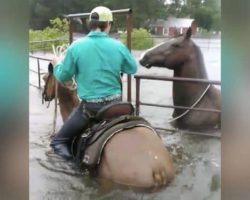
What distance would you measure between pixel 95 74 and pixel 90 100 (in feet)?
0.30

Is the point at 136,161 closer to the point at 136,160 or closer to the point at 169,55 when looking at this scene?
the point at 136,160

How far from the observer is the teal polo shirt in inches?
50.5

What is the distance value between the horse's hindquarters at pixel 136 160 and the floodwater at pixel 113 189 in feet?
0.14

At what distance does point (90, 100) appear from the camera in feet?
4.44

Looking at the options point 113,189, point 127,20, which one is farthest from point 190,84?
point 127,20

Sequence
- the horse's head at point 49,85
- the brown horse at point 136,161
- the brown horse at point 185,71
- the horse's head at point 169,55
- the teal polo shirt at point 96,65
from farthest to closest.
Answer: the horse's head at point 169,55, the brown horse at point 185,71, the horse's head at point 49,85, the teal polo shirt at point 96,65, the brown horse at point 136,161

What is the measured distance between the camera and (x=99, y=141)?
1.22 meters

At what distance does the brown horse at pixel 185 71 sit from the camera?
1791mm

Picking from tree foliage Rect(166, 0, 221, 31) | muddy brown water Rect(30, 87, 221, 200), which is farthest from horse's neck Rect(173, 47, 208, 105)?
tree foliage Rect(166, 0, 221, 31)

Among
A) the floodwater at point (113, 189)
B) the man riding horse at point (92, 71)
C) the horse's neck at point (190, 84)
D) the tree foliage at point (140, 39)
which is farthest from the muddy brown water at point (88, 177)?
the horse's neck at point (190, 84)

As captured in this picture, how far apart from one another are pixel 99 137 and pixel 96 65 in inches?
8.9

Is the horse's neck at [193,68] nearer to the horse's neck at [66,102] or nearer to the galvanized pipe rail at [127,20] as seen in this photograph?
the galvanized pipe rail at [127,20]

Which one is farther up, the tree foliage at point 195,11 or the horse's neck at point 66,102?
the tree foliage at point 195,11

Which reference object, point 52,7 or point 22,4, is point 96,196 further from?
point 22,4
